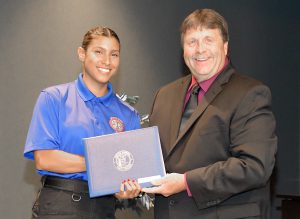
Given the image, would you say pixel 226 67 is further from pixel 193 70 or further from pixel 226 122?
pixel 226 122

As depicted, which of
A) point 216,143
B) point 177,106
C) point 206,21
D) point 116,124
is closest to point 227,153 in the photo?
point 216,143

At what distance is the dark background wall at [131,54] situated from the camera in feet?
13.5

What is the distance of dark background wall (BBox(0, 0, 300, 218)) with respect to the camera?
4113 millimetres

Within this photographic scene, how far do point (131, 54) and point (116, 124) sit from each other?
6.30ft

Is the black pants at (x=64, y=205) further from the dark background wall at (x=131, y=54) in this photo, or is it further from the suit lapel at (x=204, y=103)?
the dark background wall at (x=131, y=54)

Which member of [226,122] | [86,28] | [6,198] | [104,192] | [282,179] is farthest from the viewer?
[282,179]

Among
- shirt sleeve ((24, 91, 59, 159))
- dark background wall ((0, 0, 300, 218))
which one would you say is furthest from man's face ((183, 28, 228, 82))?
dark background wall ((0, 0, 300, 218))

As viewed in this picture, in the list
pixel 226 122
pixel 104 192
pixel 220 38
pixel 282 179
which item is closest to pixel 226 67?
pixel 220 38

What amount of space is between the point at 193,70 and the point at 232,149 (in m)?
0.46

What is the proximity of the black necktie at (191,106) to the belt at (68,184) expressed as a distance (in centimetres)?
58

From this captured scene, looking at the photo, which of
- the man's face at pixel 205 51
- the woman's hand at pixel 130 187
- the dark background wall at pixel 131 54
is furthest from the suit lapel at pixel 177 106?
the dark background wall at pixel 131 54

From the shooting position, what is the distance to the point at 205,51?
8.25 ft

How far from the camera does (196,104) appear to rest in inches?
99.7

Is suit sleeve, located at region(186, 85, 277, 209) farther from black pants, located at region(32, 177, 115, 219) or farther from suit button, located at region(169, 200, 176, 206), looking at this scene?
black pants, located at region(32, 177, 115, 219)
